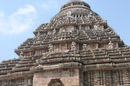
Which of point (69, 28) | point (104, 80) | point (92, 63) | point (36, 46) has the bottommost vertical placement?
point (104, 80)

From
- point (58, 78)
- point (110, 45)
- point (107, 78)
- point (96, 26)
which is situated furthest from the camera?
point (96, 26)

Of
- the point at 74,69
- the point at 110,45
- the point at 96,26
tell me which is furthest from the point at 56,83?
the point at 96,26

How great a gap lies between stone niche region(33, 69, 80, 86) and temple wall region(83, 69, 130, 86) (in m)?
1.28

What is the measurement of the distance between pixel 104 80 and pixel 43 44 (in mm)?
17094

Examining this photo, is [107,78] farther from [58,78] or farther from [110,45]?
[110,45]

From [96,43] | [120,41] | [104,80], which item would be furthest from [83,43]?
[104,80]

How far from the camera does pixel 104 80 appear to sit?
20.1 metres

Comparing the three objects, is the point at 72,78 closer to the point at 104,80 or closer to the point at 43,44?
the point at 104,80

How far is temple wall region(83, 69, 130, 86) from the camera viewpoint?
1988cm

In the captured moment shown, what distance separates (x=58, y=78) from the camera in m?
20.0

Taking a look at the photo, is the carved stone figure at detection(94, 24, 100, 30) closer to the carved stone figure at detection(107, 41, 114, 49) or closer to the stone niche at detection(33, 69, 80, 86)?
the carved stone figure at detection(107, 41, 114, 49)

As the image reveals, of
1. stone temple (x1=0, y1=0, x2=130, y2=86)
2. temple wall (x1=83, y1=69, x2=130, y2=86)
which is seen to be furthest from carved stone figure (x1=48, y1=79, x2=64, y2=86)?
temple wall (x1=83, y1=69, x2=130, y2=86)

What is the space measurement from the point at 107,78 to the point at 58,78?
164 inches

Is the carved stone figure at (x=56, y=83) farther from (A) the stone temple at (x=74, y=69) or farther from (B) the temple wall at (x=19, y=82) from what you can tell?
(B) the temple wall at (x=19, y=82)
